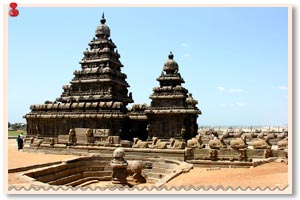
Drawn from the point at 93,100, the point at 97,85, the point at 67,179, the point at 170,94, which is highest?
the point at 97,85

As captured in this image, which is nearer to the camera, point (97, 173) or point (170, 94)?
point (97, 173)

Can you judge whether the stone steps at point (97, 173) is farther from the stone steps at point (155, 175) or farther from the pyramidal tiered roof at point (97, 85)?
the pyramidal tiered roof at point (97, 85)

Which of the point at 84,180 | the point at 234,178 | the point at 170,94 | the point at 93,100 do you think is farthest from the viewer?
the point at 93,100

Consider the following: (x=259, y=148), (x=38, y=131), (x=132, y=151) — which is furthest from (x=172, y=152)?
(x=38, y=131)

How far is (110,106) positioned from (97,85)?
4.59m

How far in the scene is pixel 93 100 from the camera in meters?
39.4

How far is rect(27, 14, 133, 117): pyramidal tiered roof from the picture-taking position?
125 ft

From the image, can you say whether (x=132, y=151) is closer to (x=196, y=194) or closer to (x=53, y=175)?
(x=53, y=175)

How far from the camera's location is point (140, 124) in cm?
3897

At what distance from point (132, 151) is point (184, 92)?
1064cm

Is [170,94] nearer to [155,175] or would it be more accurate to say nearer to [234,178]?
[155,175]

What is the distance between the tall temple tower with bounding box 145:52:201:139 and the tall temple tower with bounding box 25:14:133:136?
11.3ft

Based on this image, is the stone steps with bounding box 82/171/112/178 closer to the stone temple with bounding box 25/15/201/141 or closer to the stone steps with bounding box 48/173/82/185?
the stone steps with bounding box 48/173/82/185

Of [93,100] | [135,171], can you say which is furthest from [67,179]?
[93,100]
